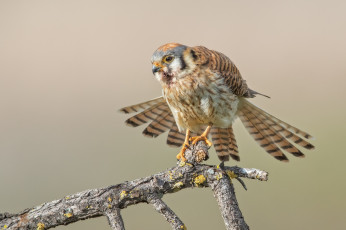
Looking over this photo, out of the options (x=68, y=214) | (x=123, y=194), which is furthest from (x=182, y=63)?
(x=68, y=214)

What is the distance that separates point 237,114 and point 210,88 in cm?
54

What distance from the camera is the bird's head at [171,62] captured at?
4.67m

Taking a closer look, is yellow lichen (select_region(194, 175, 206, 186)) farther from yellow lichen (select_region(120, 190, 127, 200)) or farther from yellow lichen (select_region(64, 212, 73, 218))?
yellow lichen (select_region(64, 212, 73, 218))

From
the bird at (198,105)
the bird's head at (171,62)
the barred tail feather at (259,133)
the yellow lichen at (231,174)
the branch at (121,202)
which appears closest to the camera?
the branch at (121,202)

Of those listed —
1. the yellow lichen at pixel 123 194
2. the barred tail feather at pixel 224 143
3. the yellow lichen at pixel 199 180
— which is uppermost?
the barred tail feather at pixel 224 143

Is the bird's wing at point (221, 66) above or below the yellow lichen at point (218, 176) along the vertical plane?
above

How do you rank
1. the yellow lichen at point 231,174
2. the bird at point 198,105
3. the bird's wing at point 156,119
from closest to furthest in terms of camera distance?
the yellow lichen at point 231,174, the bird at point 198,105, the bird's wing at point 156,119

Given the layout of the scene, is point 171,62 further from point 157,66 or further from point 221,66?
point 221,66

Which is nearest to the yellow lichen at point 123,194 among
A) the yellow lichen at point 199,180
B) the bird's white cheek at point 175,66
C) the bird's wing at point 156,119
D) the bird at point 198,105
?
the yellow lichen at point 199,180

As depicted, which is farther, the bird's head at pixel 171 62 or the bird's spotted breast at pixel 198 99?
the bird's spotted breast at pixel 198 99

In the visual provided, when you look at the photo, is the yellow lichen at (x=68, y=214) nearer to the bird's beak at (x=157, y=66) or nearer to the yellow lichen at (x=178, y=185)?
the yellow lichen at (x=178, y=185)

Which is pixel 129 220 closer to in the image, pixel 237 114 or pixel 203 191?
pixel 203 191

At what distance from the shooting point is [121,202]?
3.19 m

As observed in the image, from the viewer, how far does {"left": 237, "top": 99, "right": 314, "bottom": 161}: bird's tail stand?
16.5 feet
